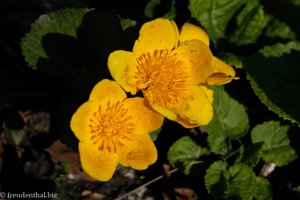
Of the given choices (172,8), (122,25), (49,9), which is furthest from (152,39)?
(49,9)

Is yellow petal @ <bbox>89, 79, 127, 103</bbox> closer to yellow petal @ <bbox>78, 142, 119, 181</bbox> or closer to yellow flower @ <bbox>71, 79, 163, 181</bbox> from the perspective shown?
yellow flower @ <bbox>71, 79, 163, 181</bbox>

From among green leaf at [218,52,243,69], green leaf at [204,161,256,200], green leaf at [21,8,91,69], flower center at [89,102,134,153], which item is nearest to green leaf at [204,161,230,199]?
green leaf at [204,161,256,200]

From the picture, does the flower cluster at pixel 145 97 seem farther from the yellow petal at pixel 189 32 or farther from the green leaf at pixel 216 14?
the green leaf at pixel 216 14

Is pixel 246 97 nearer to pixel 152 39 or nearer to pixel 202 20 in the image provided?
pixel 202 20

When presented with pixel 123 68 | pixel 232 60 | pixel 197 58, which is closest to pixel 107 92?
pixel 123 68

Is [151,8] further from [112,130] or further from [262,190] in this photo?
[262,190]

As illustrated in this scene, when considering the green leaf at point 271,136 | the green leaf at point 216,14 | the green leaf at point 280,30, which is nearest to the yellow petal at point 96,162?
the green leaf at point 271,136
